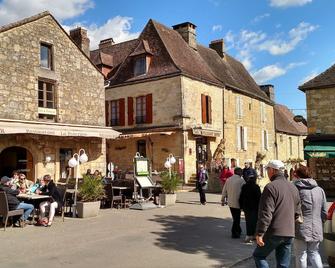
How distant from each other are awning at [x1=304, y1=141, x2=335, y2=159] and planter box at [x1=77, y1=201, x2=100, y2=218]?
28.7 feet

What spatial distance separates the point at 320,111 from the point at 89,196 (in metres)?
10.4

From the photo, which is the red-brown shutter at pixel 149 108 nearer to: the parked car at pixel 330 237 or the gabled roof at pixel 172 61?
the gabled roof at pixel 172 61

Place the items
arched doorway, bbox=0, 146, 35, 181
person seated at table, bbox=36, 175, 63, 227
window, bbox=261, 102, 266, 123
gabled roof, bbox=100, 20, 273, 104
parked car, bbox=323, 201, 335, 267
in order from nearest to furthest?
parked car, bbox=323, 201, 335, 267, person seated at table, bbox=36, 175, 63, 227, arched doorway, bbox=0, 146, 35, 181, gabled roof, bbox=100, 20, 273, 104, window, bbox=261, 102, 266, 123

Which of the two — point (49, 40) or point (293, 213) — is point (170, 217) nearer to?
point (293, 213)

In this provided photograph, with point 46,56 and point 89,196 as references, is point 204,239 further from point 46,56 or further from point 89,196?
point 46,56

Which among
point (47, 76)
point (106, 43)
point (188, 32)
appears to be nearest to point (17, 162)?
point (47, 76)

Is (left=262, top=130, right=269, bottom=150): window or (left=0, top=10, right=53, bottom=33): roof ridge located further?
(left=262, top=130, right=269, bottom=150): window

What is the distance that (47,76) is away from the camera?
16594 mm

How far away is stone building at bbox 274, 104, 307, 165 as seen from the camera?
1343 inches

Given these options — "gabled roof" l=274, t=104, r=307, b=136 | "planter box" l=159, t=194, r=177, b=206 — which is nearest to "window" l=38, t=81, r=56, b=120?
"planter box" l=159, t=194, r=177, b=206

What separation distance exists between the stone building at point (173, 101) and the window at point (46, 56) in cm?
672

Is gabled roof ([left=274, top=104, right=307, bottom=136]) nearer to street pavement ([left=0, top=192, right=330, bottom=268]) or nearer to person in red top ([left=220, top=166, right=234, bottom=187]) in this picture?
person in red top ([left=220, top=166, right=234, bottom=187])

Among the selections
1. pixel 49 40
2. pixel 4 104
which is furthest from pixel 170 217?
pixel 49 40

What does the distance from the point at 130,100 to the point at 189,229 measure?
1534 centimetres
